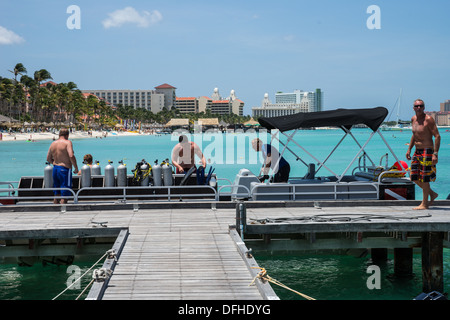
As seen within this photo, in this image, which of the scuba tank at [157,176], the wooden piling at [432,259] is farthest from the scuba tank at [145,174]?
the wooden piling at [432,259]

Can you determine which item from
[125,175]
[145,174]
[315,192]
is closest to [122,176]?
[125,175]

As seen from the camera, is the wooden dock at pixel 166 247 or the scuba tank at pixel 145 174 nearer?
the wooden dock at pixel 166 247

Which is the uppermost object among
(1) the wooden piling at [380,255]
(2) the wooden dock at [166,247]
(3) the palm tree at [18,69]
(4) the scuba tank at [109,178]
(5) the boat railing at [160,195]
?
(3) the palm tree at [18,69]

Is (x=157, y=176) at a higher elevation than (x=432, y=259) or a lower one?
higher

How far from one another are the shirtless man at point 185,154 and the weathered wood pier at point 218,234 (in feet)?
6.09

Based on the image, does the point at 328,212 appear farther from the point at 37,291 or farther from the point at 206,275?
the point at 37,291

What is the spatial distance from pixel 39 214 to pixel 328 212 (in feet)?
22.0

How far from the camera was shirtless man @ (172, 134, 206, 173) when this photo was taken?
48.3ft

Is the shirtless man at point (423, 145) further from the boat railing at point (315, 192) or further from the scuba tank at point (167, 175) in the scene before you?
the scuba tank at point (167, 175)

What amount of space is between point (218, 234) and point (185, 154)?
4.66 m

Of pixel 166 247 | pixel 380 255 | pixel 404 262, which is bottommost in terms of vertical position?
pixel 380 255

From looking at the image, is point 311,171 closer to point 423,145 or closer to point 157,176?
point 423,145

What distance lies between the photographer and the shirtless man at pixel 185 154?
14727mm

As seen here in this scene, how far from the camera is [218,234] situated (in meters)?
10.6
